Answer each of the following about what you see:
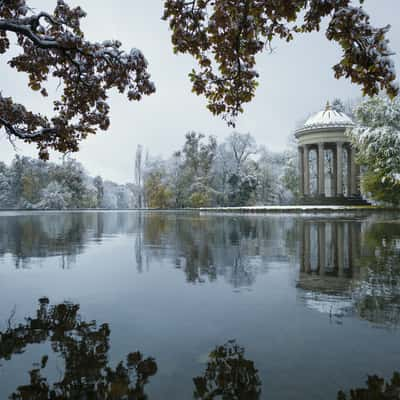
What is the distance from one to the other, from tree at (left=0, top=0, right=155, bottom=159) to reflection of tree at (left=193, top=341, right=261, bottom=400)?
240 inches

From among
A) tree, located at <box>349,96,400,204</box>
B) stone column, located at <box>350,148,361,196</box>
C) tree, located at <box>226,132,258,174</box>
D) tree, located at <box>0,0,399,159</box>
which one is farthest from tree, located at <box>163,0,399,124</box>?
tree, located at <box>226,132,258,174</box>

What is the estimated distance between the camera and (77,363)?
2762mm

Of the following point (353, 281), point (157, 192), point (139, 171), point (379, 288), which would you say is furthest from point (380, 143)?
point (139, 171)

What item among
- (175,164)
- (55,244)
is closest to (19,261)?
(55,244)

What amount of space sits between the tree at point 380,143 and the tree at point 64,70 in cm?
2529

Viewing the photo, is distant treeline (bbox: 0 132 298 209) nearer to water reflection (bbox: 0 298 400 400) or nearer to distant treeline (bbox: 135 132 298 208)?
distant treeline (bbox: 135 132 298 208)

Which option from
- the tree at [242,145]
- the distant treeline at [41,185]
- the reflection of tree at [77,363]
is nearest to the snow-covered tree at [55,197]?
the distant treeline at [41,185]

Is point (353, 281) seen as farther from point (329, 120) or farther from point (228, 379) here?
point (329, 120)

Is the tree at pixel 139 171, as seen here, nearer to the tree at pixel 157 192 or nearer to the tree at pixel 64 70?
the tree at pixel 157 192

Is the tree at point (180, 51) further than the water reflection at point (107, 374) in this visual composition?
Yes

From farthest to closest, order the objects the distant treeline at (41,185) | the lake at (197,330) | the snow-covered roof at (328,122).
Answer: the distant treeline at (41,185) < the snow-covered roof at (328,122) < the lake at (197,330)

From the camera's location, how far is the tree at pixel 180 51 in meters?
4.06

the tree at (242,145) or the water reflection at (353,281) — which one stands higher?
the tree at (242,145)

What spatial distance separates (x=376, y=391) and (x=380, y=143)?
30890 mm
